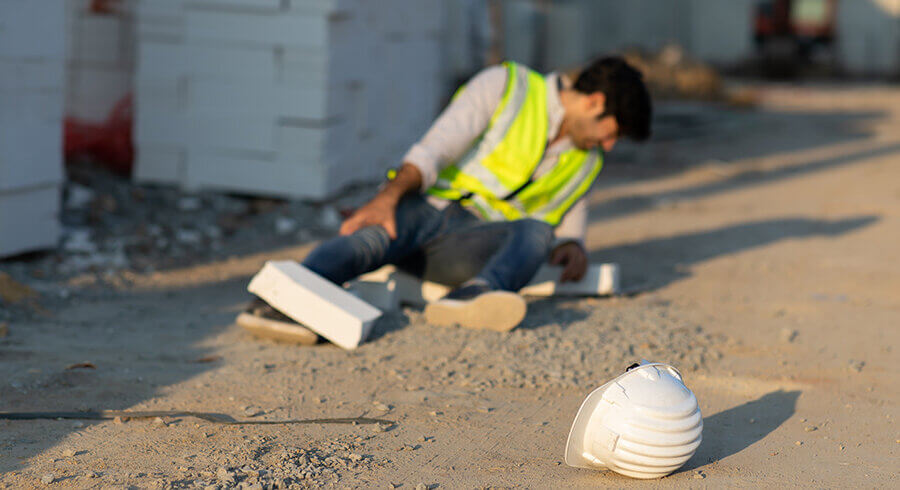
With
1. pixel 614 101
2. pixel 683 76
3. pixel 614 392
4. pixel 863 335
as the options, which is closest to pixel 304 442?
pixel 614 392

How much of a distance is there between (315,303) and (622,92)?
138 cm

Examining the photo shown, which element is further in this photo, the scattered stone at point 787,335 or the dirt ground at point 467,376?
the scattered stone at point 787,335

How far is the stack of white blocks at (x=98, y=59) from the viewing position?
5679 mm

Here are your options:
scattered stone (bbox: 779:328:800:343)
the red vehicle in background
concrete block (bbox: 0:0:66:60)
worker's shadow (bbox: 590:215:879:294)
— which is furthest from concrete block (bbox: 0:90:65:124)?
the red vehicle in background

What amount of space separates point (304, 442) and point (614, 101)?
5.95 feet

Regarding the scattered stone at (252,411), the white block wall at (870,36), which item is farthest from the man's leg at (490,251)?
the white block wall at (870,36)

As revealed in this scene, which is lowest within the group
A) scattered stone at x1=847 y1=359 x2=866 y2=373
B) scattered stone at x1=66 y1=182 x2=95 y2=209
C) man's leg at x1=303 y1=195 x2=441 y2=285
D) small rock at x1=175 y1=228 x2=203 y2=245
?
small rock at x1=175 y1=228 x2=203 y2=245

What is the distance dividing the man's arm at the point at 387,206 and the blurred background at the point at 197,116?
834 mm

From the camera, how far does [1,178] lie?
407 centimetres

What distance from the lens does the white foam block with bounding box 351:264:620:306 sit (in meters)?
3.82

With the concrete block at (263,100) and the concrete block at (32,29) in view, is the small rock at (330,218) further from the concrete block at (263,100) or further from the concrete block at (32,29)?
the concrete block at (32,29)

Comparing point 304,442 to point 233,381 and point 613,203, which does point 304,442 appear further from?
point 613,203

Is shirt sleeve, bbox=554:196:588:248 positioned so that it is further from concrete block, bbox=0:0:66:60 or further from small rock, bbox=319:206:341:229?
concrete block, bbox=0:0:66:60

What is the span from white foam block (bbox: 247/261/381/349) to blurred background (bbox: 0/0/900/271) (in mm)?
1105
